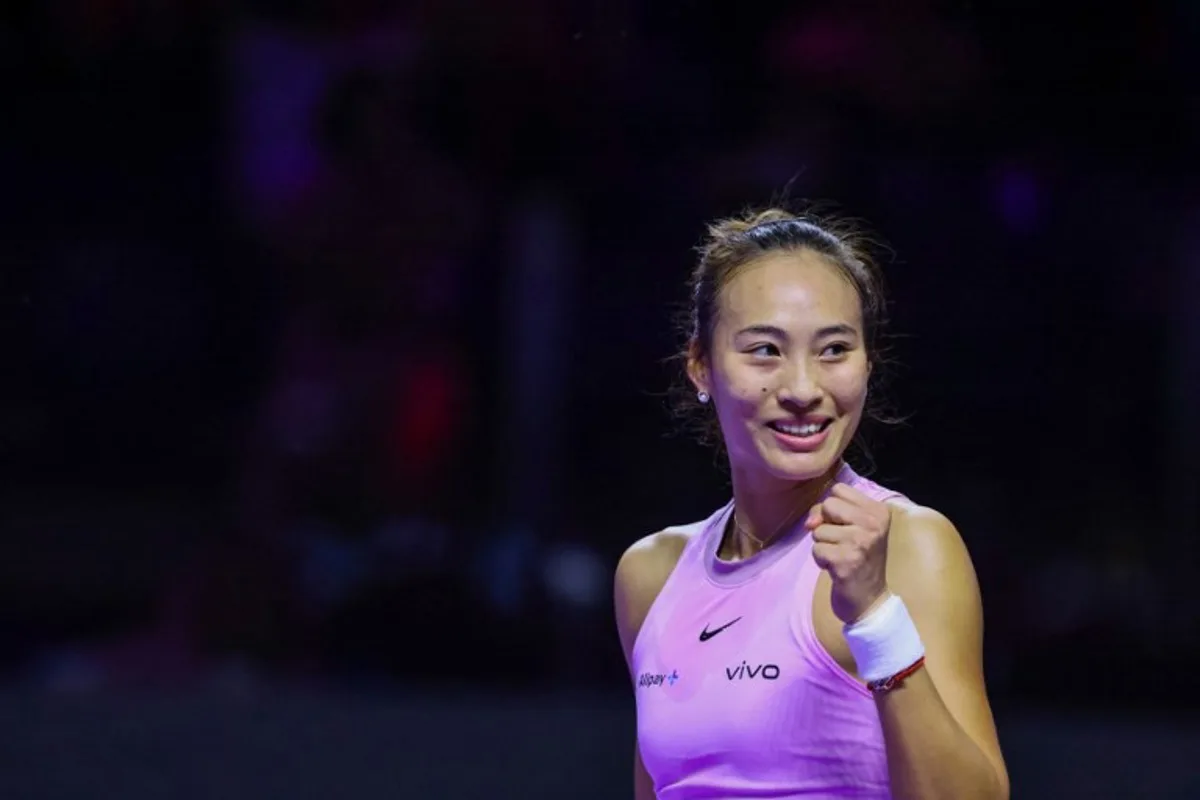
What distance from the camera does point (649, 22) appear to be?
3.36 m

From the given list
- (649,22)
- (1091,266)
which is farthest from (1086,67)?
(649,22)

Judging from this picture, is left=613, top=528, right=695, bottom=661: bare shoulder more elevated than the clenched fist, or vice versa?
left=613, top=528, right=695, bottom=661: bare shoulder

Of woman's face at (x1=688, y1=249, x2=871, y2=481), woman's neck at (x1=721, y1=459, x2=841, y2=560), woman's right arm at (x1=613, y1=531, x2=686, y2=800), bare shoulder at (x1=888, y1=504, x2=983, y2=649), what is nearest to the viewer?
bare shoulder at (x1=888, y1=504, x2=983, y2=649)

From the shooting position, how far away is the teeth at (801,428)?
1.60 m

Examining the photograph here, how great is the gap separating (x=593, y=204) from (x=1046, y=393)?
960mm

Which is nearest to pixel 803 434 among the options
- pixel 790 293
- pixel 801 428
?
pixel 801 428

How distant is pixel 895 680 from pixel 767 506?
378mm

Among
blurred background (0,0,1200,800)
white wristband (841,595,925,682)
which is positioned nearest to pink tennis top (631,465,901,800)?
white wristband (841,595,925,682)

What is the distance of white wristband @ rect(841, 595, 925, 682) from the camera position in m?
1.38

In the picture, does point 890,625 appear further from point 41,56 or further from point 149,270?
point 41,56

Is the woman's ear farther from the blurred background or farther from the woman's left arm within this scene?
the blurred background

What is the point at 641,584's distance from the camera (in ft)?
6.23

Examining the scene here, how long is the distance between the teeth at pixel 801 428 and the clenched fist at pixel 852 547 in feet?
0.70

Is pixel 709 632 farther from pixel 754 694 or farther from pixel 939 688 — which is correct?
pixel 939 688
